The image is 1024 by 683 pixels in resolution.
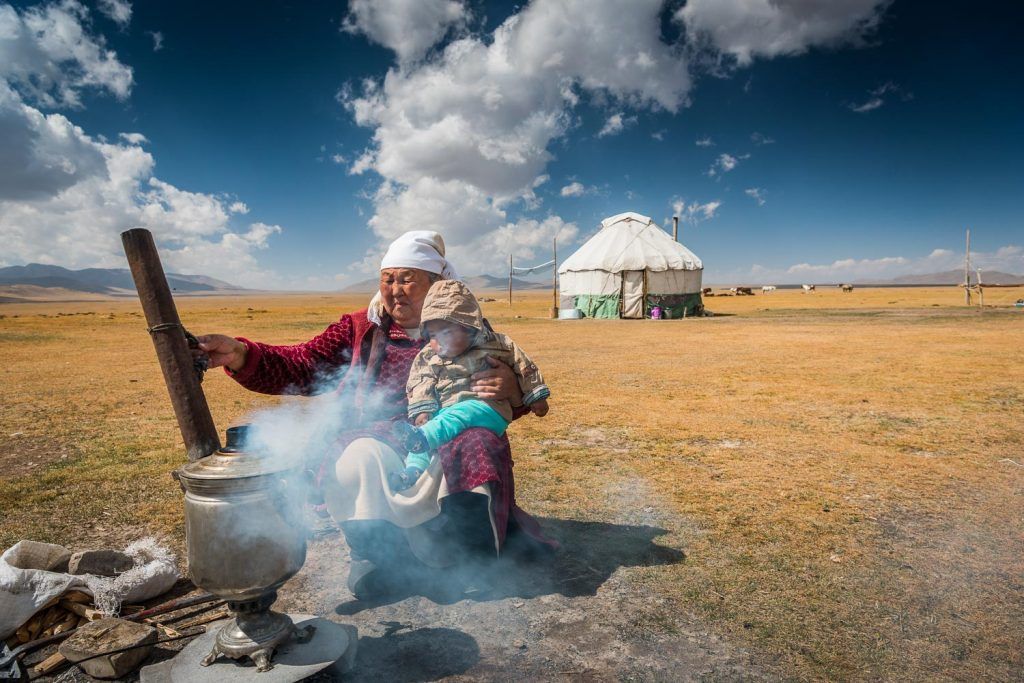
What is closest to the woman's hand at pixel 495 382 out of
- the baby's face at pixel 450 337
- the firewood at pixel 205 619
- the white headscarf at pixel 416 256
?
the baby's face at pixel 450 337

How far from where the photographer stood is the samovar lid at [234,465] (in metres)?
1.80

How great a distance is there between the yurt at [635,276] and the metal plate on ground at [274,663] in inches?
916

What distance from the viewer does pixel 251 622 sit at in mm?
1951

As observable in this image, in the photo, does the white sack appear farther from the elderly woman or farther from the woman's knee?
the woman's knee

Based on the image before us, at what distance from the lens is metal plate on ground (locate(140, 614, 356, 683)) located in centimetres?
190

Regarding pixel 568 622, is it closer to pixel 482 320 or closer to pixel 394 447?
pixel 394 447

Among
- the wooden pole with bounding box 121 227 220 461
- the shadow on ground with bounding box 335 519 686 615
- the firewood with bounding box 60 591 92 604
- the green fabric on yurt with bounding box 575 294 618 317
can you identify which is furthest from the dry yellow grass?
the green fabric on yurt with bounding box 575 294 618 317

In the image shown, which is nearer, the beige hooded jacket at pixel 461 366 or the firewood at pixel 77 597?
the firewood at pixel 77 597

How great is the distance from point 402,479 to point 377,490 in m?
0.11

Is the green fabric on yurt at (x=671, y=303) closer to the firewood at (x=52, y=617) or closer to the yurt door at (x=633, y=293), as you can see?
the yurt door at (x=633, y=293)

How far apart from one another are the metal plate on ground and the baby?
61cm

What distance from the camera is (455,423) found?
252cm

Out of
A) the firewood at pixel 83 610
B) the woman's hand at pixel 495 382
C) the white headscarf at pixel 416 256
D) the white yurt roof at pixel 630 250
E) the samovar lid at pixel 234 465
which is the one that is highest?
the white yurt roof at pixel 630 250

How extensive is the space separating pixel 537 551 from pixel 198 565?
1.66 metres
